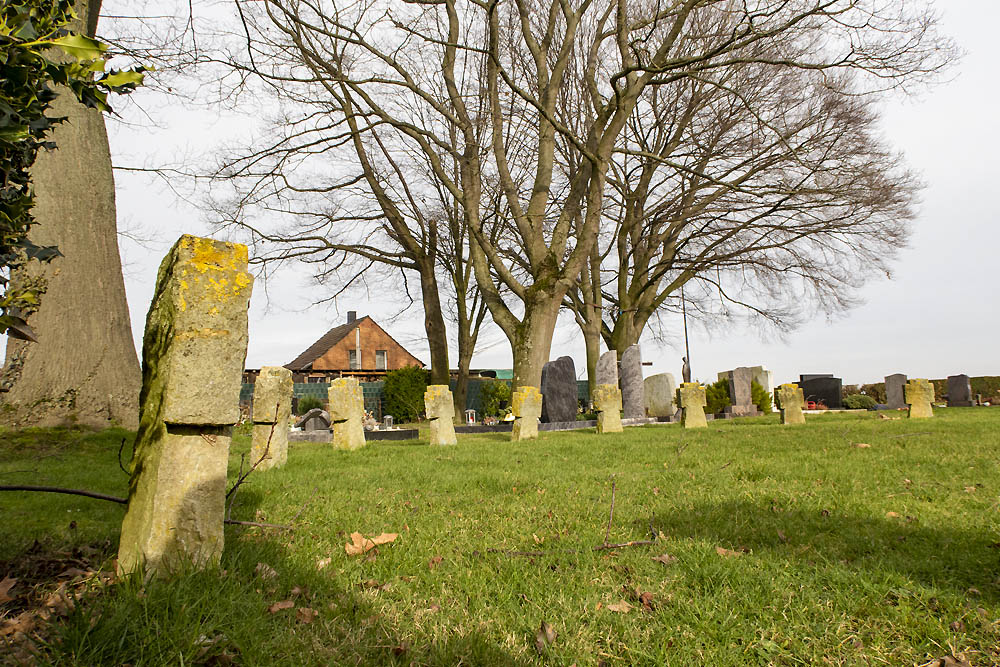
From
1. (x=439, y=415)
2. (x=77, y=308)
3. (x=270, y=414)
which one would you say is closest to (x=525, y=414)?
(x=439, y=415)

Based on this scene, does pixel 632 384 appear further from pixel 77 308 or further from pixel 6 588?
pixel 6 588

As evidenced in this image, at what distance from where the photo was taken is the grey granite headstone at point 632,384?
20.6 meters

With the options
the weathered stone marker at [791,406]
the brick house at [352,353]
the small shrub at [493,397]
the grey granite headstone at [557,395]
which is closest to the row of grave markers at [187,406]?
the weathered stone marker at [791,406]

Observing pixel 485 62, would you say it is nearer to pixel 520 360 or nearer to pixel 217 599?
pixel 520 360

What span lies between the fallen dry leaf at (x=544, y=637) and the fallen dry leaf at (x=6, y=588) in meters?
2.43

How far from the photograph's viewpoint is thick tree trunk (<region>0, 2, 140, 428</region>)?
8383 mm

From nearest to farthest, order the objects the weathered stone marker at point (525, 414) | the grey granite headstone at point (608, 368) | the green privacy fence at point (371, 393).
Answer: the weathered stone marker at point (525, 414) → the grey granite headstone at point (608, 368) → the green privacy fence at point (371, 393)

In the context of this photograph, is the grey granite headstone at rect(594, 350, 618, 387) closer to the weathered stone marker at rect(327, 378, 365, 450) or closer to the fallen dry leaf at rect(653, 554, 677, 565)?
the weathered stone marker at rect(327, 378, 365, 450)

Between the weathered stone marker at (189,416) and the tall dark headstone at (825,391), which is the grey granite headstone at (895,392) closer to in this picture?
the tall dark headstone at (825,391)

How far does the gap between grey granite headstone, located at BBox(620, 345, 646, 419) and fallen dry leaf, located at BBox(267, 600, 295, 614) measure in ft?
60.1

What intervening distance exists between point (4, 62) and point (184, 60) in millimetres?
12218

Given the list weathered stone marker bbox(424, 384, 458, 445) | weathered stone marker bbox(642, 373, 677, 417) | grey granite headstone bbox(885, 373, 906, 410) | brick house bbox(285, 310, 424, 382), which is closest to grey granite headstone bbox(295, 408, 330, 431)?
weathered stone marker bbox(424, 384, 458, 445)

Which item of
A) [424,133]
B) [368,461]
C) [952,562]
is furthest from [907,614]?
[424,133]

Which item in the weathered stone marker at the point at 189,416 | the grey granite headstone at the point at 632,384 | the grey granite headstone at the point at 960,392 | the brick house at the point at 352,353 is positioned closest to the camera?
the weathered stone marker at the point at 189,416
